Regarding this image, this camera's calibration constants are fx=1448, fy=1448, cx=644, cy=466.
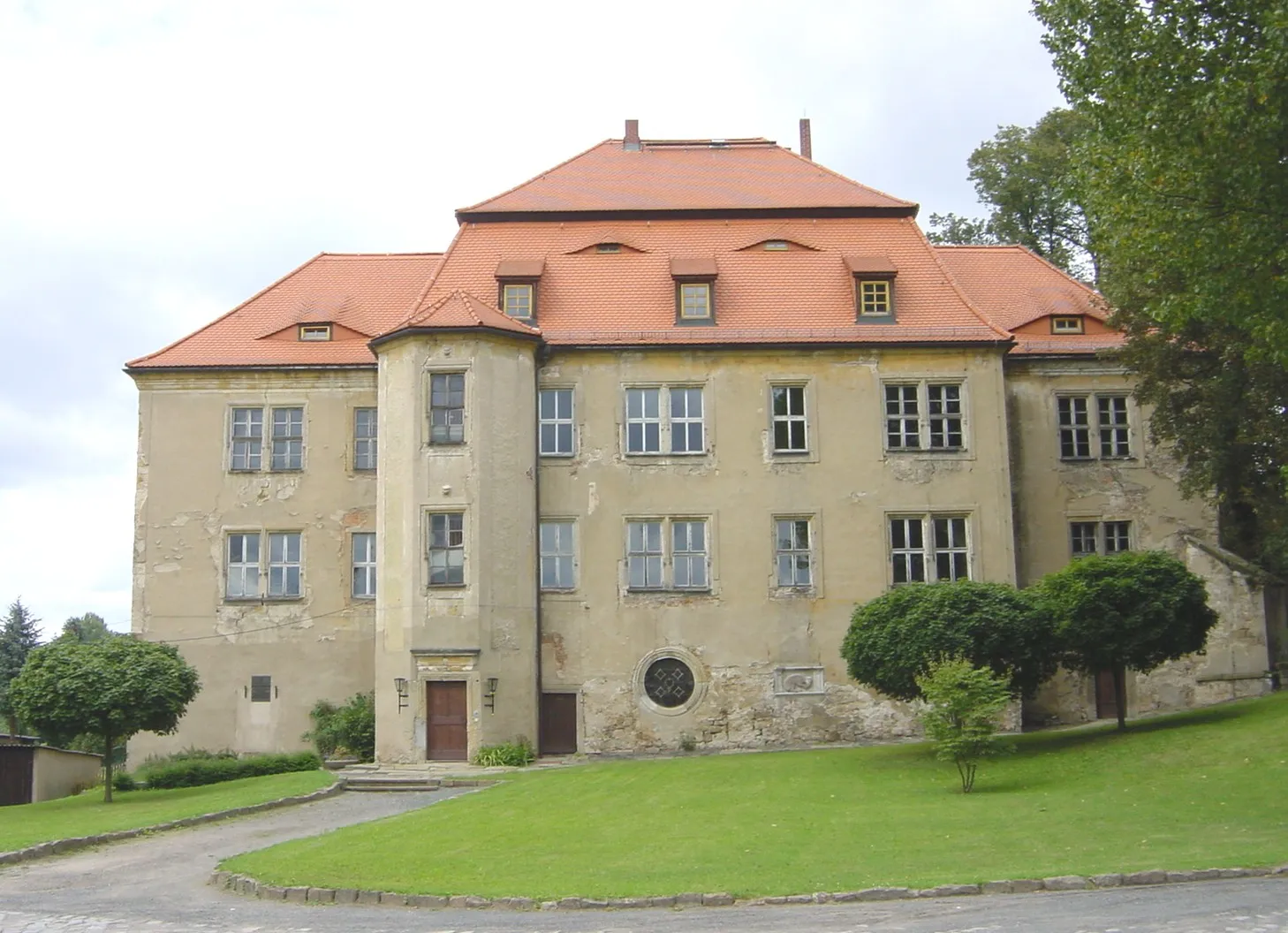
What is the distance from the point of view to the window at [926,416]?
108ft

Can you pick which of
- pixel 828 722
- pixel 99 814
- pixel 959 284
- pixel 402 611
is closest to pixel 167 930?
pixel 99 814

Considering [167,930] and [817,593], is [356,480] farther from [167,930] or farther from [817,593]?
[167,930]

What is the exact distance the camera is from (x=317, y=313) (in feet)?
119

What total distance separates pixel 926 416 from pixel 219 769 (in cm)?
1715

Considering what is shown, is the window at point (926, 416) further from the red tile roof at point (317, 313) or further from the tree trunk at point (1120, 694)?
the red tile roof at point (317, 313)

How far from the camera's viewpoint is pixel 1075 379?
34531 mm

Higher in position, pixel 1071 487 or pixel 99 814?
pixel 1071 487

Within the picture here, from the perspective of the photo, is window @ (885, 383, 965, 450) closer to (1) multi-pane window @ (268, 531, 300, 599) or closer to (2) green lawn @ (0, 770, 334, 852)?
(1) multi-pane window @ (268, 531, 300, 599)

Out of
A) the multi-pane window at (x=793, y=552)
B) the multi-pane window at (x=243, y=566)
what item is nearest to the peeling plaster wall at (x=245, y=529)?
the multi-pane window at (x=243, y=566)

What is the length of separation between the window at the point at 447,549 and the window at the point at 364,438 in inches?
167

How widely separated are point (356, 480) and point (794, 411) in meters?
10.5

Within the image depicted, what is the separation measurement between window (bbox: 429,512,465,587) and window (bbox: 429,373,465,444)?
1.71 metres

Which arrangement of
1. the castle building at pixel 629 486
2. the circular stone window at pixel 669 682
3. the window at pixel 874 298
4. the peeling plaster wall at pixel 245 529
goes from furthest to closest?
the window at pixel 874 298
the peeling plaster wall at pixel 245 529
the circular stone window at pixel 669 682
the castle building at pixel 629 486

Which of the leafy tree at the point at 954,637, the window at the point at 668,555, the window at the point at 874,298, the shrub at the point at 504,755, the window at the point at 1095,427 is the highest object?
the window at the point at 874,298
